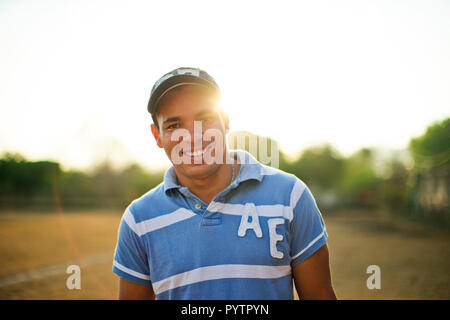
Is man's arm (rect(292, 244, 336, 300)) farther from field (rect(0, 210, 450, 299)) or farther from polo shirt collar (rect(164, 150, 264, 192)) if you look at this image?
field (rect(0, 210, 450, 299))

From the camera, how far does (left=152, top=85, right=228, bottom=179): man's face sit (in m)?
1.96

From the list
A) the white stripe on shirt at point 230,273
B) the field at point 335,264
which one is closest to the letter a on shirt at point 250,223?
the white stripe on shirt at point 230,273

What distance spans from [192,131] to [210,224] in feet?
1.76

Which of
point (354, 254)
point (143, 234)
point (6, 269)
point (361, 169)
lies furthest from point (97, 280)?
point (361, 169)

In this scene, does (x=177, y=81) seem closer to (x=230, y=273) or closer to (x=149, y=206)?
(x=149, y=206)

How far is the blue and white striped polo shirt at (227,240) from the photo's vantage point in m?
1.78

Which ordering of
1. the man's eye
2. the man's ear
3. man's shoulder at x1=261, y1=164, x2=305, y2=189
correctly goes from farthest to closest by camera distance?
the man's ear
the man's eye
man's shoulder at x1=261, y1=164, x2=305, y2=189

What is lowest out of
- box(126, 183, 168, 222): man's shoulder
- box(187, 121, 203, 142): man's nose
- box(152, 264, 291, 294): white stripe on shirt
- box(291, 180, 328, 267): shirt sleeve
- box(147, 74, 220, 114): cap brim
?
box(152, 264, 291, 294): white stripe on shirt

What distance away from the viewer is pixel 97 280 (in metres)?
6.76

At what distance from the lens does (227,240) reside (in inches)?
71.2

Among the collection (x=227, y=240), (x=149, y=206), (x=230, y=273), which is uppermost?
(x=149, y=206)
